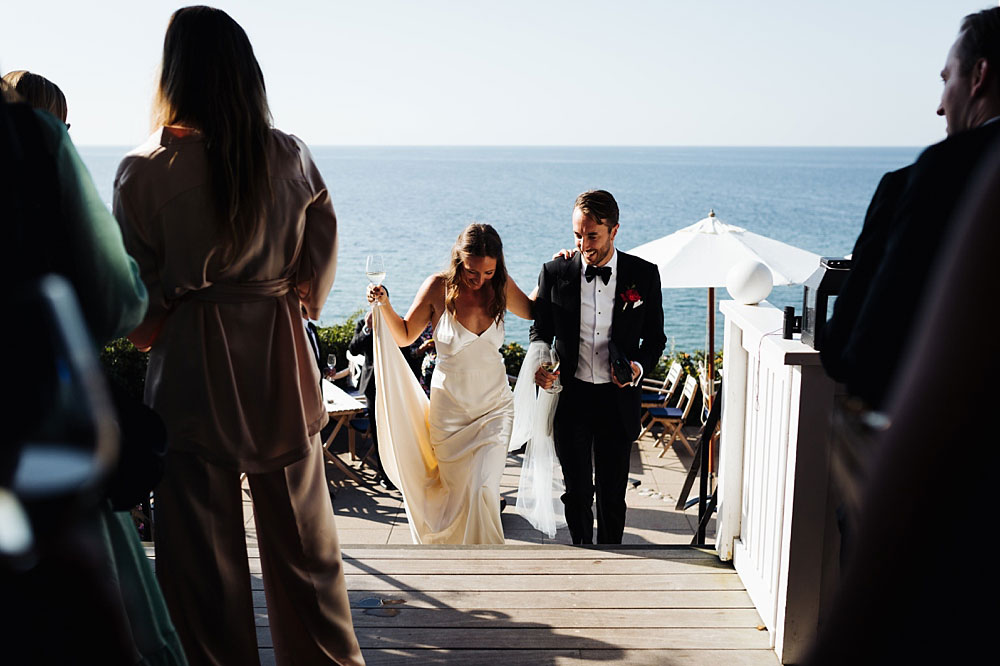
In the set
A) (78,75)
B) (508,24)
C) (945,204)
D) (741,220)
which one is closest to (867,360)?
(945,204)

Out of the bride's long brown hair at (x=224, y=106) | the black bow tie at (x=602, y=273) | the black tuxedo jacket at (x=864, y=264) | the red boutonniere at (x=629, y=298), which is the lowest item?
the red boutonniere at (x=629, y=298)

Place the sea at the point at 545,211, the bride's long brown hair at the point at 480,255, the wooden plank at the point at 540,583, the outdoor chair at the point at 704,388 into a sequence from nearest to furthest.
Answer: the wooden plank at the point at 540,583 < the bride's long brown hair at the point at 480,255 < the outdoor chair at the point at 704,388 < the sea at the point at 545,211

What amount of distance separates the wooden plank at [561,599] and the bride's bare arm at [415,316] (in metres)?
1.42

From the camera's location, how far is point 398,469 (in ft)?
15.2

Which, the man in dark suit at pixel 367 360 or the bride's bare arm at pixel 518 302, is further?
the man in dark suit at pixel 367 360

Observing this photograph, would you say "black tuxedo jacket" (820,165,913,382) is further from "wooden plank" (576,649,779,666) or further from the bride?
the bride

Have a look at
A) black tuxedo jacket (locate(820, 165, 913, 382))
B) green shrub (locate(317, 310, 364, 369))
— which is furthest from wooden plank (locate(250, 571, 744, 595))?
green shrub (locate(317, 310, 364, 369))

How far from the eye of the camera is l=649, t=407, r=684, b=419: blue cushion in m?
9.62

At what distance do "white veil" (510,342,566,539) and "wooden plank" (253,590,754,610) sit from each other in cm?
122

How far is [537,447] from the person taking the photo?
448cm

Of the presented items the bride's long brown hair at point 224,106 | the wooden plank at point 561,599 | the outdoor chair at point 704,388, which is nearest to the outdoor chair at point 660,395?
the outdoor chair at point 704,388

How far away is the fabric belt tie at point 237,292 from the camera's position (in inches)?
89.1

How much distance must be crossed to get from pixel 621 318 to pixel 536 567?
1313mm

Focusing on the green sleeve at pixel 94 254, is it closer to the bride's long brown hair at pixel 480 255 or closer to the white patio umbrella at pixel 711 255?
the bride's long brown hair at pixel 480 255
